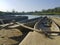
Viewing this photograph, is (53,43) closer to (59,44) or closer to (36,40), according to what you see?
(59,44)

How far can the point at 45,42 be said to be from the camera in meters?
2.10

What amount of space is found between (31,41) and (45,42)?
20 cm

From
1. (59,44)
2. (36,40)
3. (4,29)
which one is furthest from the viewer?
(4,29)

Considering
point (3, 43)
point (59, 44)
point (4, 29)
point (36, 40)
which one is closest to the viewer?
point (59, 44)

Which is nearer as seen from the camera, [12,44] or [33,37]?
[33,37]

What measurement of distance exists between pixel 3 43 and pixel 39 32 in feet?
2.13

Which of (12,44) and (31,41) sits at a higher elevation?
(31,41)

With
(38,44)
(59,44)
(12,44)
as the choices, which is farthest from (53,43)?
(12,44)

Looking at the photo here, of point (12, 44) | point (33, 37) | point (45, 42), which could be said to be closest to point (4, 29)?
point (12, 44)

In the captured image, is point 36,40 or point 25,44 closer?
point 25,44

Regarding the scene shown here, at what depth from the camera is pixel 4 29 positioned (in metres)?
3.93

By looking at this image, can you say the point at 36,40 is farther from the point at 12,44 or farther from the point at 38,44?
the point at 12,44

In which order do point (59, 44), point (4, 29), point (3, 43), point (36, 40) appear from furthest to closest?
point (4, 29), point (3, 43), point (36, 40), point (59, 44)

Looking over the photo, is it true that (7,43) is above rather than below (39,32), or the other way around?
below
